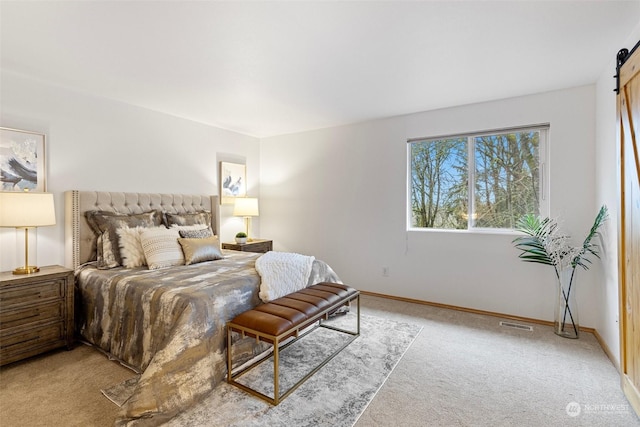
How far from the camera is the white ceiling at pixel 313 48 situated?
1.88 m

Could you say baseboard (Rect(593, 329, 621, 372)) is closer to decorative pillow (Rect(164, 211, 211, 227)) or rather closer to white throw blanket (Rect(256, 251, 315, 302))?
white throw blanket (Rect(256, 251, 315, 302))

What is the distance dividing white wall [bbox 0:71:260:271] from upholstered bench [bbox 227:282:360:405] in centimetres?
227

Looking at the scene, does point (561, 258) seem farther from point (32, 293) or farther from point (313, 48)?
point (32, 293)

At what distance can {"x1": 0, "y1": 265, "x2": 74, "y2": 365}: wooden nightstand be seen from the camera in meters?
2.30

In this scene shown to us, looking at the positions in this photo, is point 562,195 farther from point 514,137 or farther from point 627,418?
point 627,418

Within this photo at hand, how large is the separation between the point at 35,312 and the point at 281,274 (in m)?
1.97

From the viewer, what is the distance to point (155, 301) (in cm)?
215

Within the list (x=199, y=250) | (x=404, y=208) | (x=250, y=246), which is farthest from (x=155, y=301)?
(x=404, y=208)

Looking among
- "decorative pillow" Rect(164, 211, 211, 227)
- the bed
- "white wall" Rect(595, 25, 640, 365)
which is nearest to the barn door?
"white wall" Rect(595, 25, 640, 365)

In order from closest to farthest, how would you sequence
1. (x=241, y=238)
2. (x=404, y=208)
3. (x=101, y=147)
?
(x=101, y=147) < (x=404, y=208) < (x=241, y=238)

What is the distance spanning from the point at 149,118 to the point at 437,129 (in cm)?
357

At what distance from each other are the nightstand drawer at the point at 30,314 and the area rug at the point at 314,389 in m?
0.99

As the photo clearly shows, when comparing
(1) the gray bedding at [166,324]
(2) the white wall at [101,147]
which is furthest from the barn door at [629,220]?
(2) the white wall at [101,147]

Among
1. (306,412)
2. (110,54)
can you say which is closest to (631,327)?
(306,412)
